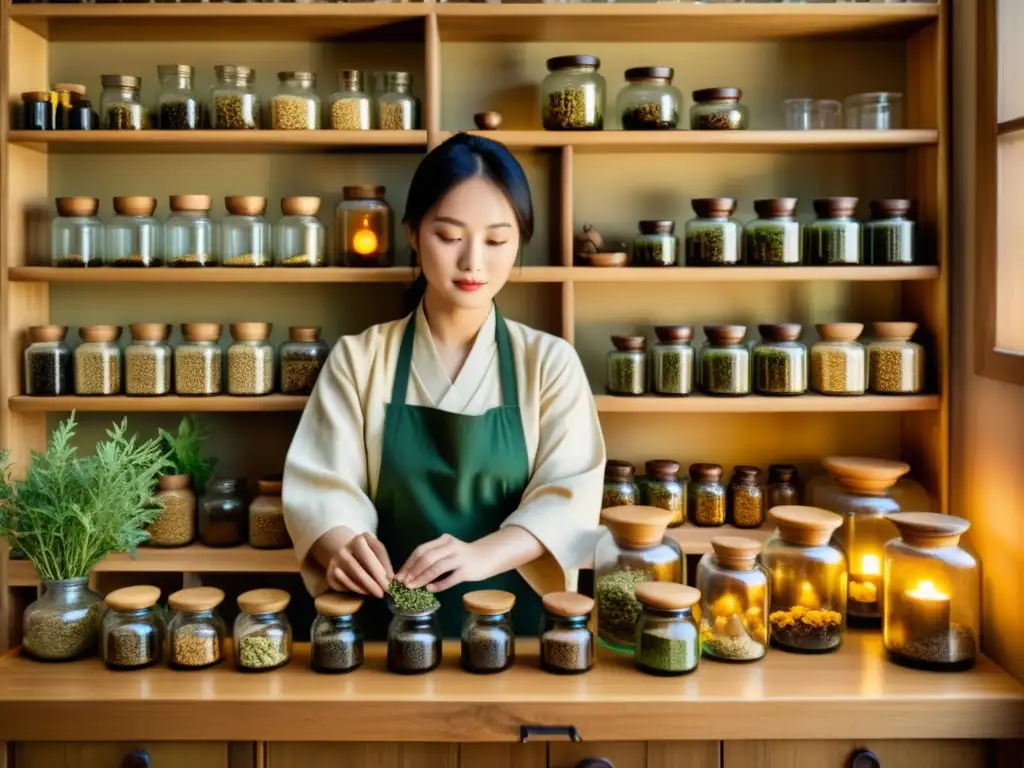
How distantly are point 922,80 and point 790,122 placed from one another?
326mm

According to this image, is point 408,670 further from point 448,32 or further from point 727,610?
point 448,32

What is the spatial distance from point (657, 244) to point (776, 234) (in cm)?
27

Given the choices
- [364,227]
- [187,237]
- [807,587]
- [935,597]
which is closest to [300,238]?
[364,227]

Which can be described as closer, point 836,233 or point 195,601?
point 195,601

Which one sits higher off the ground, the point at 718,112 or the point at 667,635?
the point at 718,112

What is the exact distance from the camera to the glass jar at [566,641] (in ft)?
5.60

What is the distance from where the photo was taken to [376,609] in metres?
2.16

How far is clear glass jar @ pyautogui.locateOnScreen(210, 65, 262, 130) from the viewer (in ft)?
7.69

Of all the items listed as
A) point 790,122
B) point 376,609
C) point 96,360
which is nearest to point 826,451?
point 790,122

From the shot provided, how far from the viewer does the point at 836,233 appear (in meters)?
2.31

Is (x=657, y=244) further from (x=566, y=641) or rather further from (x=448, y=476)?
(x=566, y=641)

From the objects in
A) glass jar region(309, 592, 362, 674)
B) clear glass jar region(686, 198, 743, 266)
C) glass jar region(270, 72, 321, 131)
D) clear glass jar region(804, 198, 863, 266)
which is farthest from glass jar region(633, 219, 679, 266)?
glass jar region(309, 592, 362, 674)

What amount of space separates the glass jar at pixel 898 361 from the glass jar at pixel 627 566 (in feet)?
2.51

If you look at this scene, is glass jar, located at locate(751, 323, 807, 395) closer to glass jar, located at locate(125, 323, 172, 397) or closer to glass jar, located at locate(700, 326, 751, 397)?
glass jar, located at locate(700, 326, 751, 397)
